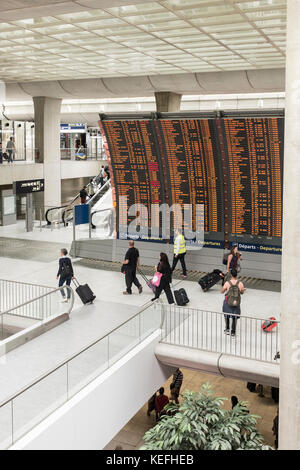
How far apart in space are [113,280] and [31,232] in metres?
9.52

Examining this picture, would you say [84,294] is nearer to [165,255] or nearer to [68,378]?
[165,255]

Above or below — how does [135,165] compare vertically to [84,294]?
above

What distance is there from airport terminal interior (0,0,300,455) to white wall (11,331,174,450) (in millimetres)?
35

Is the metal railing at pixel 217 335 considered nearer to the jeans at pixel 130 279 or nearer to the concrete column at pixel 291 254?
the jeans at pixel 130 279

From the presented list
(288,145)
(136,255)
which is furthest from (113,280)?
(288,145)

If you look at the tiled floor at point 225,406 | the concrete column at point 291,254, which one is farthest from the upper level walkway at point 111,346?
the concrete column at point 291,254

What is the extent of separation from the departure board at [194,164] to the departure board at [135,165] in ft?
1.22

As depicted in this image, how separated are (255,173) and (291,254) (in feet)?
26.6

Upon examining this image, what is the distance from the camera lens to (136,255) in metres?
13.9

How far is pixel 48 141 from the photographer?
2703cm

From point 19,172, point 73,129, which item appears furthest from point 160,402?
point 73,129

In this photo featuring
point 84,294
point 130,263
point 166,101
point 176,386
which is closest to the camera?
point 84,294

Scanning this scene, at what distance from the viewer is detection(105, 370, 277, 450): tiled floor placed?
1391cm

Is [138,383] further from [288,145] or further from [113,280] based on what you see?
[288,145]
